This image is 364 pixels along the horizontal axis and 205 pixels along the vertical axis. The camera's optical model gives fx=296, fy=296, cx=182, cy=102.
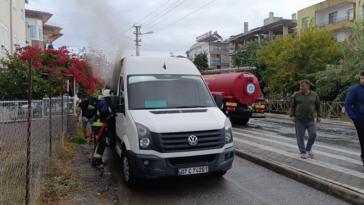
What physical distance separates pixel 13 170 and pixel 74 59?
12.2 metres

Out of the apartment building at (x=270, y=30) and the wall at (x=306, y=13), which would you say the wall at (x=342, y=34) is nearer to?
the wall at (x=306, y=13)

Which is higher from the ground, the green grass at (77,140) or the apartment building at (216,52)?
the apartment building at (216,52)

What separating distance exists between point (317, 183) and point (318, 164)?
1.31m

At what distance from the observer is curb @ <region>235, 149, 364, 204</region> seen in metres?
4.50

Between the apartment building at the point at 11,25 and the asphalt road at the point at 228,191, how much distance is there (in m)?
12.7

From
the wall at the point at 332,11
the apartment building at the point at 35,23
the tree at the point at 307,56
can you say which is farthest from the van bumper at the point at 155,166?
the wall at the point at 332,11

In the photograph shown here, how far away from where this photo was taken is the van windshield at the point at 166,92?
18.6ft

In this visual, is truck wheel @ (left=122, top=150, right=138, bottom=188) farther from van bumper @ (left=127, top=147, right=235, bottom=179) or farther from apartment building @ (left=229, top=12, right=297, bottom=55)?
apartment building @ (left=229, top=12, right=297, bottom=55)

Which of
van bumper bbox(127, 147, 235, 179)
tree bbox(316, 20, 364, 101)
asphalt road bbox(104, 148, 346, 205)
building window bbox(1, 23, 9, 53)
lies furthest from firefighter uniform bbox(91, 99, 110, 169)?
tree bbox(316, 20, 364, 101)

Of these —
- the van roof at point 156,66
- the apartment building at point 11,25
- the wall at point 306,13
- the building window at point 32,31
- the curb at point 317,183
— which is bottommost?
the curb at point 317,183

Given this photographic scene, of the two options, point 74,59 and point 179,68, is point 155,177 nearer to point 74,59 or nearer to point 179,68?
point 179,68

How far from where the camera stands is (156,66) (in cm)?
636

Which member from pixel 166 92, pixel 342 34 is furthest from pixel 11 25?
pixel 342 34

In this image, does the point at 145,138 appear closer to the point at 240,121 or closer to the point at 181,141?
the point at 181,141
